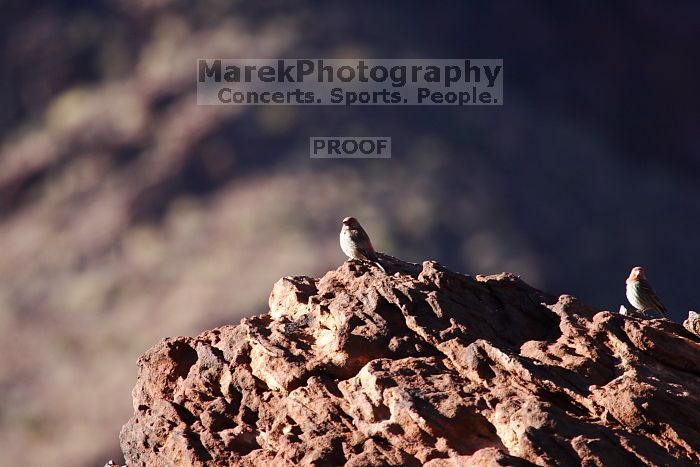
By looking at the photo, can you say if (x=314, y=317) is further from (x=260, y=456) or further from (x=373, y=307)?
(x=260, y=456)

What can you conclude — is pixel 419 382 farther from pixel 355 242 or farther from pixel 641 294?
pixel 641 294

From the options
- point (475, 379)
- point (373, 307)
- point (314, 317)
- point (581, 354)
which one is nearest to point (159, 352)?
point (314, 317)

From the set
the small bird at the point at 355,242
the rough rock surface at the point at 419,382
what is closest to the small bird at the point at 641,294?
the rough rock surface at the point at 419,382

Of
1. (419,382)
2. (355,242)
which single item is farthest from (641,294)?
(419,382)

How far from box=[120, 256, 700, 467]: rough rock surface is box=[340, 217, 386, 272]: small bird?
114 cm

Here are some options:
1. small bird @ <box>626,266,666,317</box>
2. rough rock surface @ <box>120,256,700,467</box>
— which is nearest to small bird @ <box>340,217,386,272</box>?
rough rock surface @ <box>120,256,700,467</box>

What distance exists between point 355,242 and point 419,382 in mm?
5042

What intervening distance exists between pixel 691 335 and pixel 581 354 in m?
2.26

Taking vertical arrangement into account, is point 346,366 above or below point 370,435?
above

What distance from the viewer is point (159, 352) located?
1684cm

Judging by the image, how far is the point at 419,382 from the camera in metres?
13.6

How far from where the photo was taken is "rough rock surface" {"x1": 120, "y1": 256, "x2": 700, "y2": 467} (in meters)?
12.9

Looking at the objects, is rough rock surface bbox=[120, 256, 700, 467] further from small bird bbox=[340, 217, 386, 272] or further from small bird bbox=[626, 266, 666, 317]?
small bird bbox=[626, 266, 666, 317]

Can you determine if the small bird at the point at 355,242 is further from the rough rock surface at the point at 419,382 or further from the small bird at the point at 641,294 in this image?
the small bird at the point at 641,294
